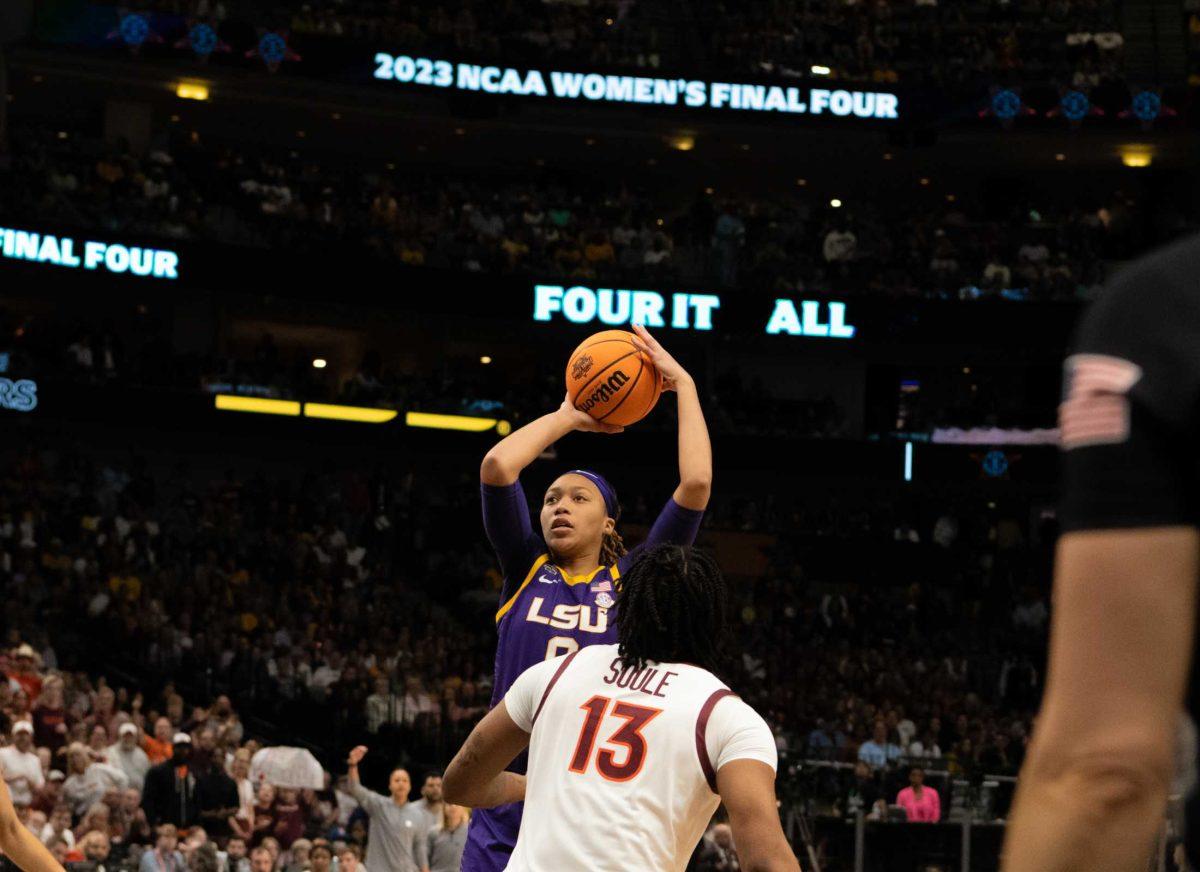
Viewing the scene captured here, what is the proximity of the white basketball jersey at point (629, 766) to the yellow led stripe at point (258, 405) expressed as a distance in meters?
27.4

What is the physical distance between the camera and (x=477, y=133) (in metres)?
35.6

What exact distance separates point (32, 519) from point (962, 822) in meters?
15.0

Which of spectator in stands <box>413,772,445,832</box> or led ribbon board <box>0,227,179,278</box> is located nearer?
spectator in stands <box>413,772,445,832</box>

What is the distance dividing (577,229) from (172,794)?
2070cm

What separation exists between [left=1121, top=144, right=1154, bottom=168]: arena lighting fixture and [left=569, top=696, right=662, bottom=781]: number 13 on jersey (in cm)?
3326

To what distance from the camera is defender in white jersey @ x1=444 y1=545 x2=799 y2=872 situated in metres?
4.00

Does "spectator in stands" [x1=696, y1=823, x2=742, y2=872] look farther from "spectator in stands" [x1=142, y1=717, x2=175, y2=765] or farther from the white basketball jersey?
the white basketball jersey

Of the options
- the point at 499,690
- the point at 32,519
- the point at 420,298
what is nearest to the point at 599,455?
the point at 420,298

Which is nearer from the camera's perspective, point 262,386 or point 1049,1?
point 262,386

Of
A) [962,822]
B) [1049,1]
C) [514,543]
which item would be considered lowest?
[962,822]

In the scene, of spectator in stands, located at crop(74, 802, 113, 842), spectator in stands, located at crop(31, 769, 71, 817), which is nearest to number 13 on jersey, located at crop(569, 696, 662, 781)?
spectator in stands, located at crop(74, 802, 113, 842)

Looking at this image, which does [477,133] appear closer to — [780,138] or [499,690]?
[780,138]

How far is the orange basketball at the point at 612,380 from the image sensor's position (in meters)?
6.26

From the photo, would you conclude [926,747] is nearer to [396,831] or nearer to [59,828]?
[396,831]
